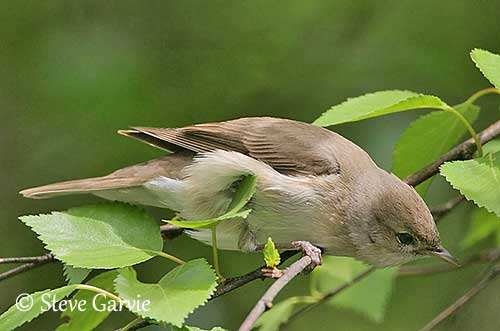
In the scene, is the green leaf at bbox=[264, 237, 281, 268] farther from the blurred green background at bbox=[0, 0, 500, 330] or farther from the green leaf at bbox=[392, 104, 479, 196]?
the blurred green background at bbox=[0, 0, 500, 330]

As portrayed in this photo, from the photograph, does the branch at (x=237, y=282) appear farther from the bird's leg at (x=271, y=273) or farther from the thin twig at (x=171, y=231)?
the thin twig at (x=171, y=231)

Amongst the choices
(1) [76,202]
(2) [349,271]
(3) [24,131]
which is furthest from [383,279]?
(3) [24,131]

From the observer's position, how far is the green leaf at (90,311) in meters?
2.46

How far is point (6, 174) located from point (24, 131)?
33 centimetres

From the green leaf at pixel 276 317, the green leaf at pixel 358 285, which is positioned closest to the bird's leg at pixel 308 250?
the green leaf at pixel 276 317

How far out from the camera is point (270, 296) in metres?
1.86

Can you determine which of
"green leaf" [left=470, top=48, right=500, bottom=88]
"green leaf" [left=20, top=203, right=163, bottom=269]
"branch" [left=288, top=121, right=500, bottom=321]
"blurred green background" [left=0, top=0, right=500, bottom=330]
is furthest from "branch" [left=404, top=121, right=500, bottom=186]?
"blurred green background" [left=0, top=0, right=500, bottom=330]

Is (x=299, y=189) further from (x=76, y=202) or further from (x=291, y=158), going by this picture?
(x=76, y=202)

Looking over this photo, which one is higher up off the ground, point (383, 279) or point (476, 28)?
point (476, 28)

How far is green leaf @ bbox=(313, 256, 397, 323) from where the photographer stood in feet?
12.0

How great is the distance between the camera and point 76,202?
4.75 meters

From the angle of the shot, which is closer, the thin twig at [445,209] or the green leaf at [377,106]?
the green leaf at [377,106]

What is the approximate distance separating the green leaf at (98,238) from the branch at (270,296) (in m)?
0.38

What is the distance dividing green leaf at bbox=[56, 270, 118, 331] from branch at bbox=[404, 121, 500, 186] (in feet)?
3.83
